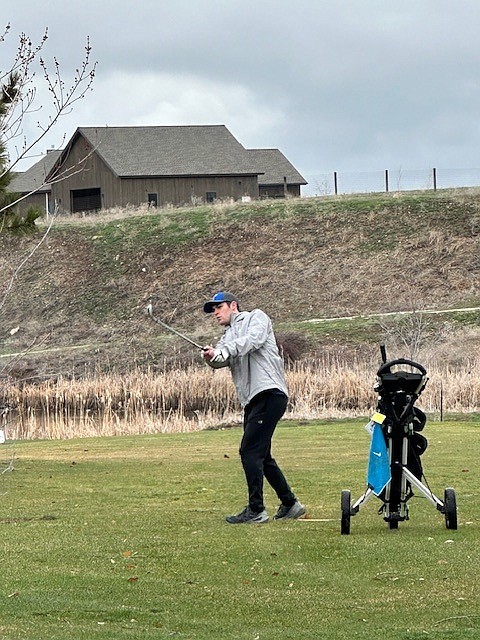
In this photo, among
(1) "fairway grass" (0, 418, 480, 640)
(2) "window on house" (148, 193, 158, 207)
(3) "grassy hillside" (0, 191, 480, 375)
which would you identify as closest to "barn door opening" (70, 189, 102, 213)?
(2) "window on house" (148, 193, 158, 207)

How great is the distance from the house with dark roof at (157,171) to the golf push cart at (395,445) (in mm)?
63416

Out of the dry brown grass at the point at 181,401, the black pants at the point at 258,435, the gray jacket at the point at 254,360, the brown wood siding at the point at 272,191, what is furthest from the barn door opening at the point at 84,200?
the black pants at the point at 258,435

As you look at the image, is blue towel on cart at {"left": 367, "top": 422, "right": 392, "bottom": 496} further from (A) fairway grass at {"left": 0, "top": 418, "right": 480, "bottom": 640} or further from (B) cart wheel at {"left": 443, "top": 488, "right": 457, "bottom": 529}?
(B) cart wheel at {"left": 443, "top": 488, "right": 457, "bottom": 529}

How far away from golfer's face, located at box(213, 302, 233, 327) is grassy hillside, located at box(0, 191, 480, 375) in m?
34.9

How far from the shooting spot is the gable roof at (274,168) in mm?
82000

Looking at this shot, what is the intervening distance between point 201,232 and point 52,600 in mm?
58494

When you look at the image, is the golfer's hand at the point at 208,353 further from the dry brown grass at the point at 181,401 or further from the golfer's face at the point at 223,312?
the dry brown grass at the point at 181,401

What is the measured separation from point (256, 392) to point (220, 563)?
2233 mm

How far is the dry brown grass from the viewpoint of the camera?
28703 mm

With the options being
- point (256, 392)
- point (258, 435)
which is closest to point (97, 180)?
point (256, 392)

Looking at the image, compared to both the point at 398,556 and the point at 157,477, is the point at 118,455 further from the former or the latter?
the point at 398,556

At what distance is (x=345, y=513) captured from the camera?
10820mm

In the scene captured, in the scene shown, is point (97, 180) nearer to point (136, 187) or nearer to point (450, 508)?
point (136, 187)

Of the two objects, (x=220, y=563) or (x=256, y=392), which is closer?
(x=220, y=563)
